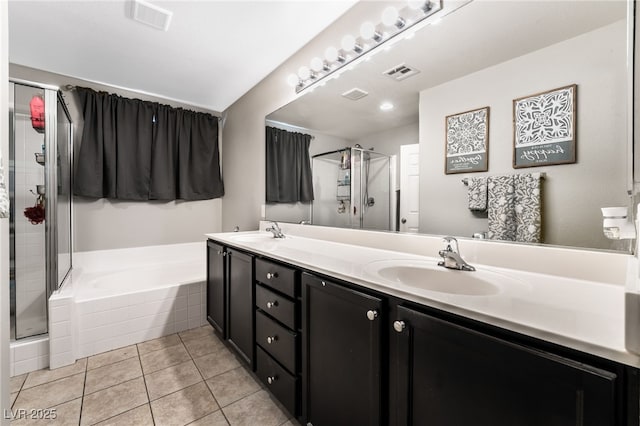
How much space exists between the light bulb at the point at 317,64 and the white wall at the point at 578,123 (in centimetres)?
101

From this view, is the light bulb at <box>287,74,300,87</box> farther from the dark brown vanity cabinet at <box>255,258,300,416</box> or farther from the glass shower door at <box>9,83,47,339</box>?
the glass shower door at <box>9,83,47,339</box>

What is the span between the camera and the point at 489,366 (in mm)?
600

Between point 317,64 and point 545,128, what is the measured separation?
4.84ft

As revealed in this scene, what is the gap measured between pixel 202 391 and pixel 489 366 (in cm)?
158

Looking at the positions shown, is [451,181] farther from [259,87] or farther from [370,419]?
[259,87]

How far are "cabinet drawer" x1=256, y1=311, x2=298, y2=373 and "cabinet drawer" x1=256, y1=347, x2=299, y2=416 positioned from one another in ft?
0.13

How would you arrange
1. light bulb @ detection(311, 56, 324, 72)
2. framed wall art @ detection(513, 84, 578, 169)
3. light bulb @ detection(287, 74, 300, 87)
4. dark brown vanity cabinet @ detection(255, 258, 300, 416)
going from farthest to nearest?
light bulb @ detection(287, 74, 300, 87) < light bulb @ detection(311, 56, 324, 72) < dark brown vanity cabinet @ detection(255, 258, 300, 416) < framed wall art @ detection(513, 84, 578, 169)

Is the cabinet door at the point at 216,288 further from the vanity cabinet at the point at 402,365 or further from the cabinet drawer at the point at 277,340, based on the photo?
the cabinet drawer at the point at 277,340

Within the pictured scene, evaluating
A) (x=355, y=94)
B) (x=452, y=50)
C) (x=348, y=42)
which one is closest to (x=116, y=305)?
(x=355, y=94)

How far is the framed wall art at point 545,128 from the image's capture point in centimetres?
91

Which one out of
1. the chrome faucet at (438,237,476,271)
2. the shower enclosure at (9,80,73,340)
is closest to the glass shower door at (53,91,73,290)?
the shower enclosure at (9,80,73,340)

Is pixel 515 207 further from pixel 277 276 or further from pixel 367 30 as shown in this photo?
pixel 367 30

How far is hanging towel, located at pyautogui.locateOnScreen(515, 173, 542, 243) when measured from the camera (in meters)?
0.98

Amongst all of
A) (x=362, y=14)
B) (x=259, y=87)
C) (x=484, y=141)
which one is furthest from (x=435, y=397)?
(x=259, y=87)
